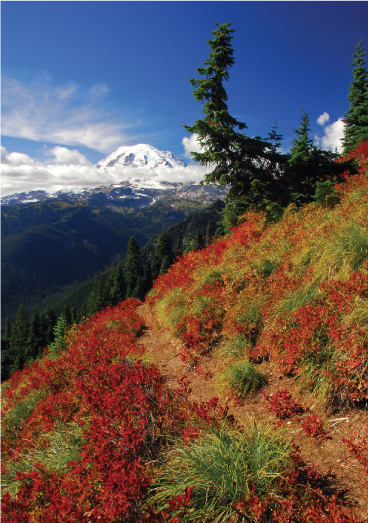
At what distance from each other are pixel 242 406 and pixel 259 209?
10170 mm

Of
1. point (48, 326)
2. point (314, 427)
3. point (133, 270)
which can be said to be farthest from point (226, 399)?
point (48, 326)

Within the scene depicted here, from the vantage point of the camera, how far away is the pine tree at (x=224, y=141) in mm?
13961

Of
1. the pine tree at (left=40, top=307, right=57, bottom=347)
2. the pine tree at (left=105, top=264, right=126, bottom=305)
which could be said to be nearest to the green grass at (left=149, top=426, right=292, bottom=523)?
the pine tree at (left=105, top=264, right=126, bottom=305)

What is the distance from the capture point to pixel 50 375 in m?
8.09

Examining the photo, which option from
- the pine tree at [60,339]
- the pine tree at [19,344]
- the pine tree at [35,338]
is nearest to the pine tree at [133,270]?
the pine tree at [60,339]

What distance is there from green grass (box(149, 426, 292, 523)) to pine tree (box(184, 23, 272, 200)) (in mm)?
12844

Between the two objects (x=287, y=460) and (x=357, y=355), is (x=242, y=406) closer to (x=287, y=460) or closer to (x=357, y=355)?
(x=287, y=460)

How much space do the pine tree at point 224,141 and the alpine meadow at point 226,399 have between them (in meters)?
3.58

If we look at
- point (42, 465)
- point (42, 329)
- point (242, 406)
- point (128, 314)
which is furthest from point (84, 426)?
point (42, 329)

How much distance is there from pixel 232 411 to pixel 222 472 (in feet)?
5.94

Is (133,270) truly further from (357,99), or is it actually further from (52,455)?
(52,455)

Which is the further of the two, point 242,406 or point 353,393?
point 242,406

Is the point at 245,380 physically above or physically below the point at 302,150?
below

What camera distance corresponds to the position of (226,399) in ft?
16.6
